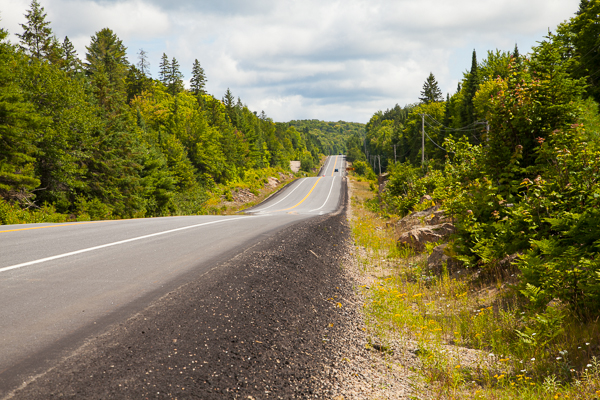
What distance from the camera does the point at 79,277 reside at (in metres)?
5.03

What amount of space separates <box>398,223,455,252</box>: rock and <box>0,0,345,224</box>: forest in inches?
653

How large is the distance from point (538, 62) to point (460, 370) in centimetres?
642

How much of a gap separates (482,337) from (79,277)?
20.1 ft

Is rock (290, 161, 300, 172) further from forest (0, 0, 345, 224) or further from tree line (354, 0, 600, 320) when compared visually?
tree line (354, 0, 600, 320)

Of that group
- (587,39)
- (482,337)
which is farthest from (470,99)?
(482,337)

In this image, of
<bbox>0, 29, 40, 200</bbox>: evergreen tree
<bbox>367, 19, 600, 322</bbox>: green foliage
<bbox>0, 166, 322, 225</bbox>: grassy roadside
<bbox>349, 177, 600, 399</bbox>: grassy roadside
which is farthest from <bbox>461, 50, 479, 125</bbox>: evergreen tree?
<bbox>0, 29, 40, 200</bbox>: evergreen tree

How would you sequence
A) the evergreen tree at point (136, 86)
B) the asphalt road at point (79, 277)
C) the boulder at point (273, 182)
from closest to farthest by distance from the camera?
the asphalt road at point (79, 277) → the evergreen tree at point (136, 86) → the boulder at point (273, 182)

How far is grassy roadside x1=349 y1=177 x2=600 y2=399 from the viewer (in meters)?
3.54

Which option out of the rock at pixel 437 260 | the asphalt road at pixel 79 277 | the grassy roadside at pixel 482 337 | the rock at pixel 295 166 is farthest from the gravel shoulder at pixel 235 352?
the rock at pixel 295 166

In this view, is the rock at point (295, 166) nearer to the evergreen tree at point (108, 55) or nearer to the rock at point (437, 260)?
the evergreen tree at point (108, 55)

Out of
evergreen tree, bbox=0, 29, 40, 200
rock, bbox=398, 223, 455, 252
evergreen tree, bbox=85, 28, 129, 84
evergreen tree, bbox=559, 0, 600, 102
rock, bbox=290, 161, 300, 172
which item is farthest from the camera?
rock, bbox=290, 161, 300, 172

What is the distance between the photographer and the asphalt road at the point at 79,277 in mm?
3252

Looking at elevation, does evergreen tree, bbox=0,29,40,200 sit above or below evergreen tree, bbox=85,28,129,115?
below

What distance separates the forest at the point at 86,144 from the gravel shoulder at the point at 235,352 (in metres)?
15.1
